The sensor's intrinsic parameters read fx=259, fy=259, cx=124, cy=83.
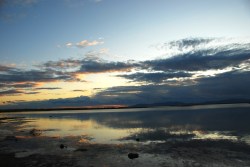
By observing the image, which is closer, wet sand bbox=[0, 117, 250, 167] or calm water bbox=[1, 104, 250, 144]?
wet sand bbox=[0, 117, 250, 167]

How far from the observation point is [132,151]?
34.2 m

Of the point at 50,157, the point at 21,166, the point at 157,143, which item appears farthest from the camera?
the point at 157,143

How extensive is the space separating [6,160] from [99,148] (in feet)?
39.7

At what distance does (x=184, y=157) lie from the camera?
98.0 ft

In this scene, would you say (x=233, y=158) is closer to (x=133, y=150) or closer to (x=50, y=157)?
(x=133, y=150)

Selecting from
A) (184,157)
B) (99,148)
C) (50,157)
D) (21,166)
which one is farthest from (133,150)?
(21,166)

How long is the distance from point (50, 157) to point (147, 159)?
11627mm

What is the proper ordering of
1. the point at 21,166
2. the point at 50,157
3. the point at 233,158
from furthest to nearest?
the point at 50,157 < the point at 233,158 < the point at 21,166

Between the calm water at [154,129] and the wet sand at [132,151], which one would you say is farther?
the calm water at [154,129]

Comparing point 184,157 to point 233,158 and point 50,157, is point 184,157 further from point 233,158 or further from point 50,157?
point 50,157

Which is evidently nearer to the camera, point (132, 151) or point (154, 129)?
point (132, 151)

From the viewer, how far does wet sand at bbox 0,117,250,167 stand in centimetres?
2747

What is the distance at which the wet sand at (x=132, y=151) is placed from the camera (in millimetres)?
27469

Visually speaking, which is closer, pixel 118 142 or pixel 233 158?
pixel 233 158
